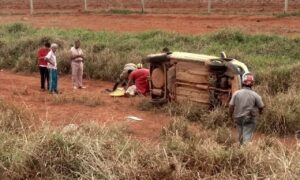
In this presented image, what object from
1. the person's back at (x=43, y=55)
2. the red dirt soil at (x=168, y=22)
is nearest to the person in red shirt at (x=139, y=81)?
the person's back at (x=43, y=55)

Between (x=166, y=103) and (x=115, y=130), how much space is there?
5316 mm

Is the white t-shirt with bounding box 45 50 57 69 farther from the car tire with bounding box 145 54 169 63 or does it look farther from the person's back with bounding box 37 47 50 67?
the car tire with bounding box 145 54 169 63

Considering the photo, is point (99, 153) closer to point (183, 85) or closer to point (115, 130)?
point (115, 130)

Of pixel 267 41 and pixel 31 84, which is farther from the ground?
pixel 267 41

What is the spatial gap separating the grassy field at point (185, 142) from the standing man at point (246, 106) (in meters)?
0.35

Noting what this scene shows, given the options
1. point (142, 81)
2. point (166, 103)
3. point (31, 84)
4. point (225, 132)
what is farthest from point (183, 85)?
point (31, 84)

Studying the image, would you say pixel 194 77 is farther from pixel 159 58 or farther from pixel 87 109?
pixel 87 109

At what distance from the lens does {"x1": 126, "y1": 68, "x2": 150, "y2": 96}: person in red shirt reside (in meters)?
16.5

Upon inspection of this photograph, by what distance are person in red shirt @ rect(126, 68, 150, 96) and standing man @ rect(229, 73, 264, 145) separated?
599 cm

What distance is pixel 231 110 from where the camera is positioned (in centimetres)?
1071

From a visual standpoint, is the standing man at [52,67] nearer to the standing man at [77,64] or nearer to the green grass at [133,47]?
the standing man at [77,64]

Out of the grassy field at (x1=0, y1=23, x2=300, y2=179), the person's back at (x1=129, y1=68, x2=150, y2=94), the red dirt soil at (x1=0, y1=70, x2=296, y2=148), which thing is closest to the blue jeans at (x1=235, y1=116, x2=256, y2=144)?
the grassy field at (x1=0, y1=23, x2=300, y2=179)

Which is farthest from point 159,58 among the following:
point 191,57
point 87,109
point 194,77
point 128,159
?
point 128,159

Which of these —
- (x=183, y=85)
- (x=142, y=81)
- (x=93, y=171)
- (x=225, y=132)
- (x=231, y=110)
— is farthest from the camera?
(x=142, y=81)
